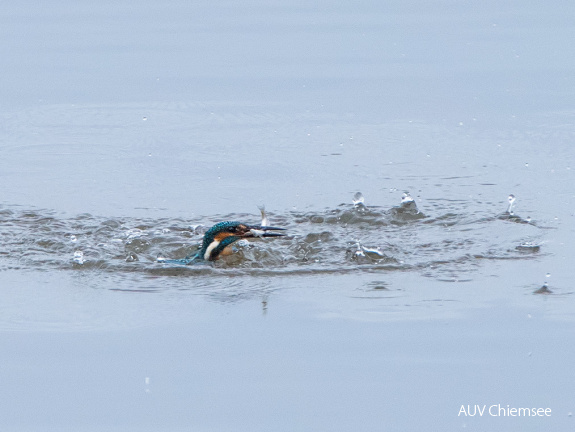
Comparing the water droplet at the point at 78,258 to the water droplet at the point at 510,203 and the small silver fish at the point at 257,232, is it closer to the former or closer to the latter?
the small silver fish at the point at 257,232

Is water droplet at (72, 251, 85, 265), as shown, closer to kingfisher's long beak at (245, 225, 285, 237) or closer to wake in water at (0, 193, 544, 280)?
wake in water at (0, 193, 544, 280)

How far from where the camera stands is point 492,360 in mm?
5715

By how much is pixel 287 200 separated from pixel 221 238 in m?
1.48

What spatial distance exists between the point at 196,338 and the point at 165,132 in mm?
5358

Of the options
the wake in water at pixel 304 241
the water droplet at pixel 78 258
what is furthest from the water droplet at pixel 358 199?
the water droplet at pixel 78 258

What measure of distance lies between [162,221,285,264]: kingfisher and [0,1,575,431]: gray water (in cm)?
11

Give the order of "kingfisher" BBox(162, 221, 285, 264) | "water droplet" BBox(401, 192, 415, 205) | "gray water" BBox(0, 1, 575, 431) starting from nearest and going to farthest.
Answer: "gray water" BBox(0, 1, 575, 431) → "kingfisher" BBox(162, 221, 285, 264) → "water droplet" BBox(401, 192, 415, 205)

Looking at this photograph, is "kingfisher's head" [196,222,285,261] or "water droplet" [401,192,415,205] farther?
"water droplet" [401,192,415,205]

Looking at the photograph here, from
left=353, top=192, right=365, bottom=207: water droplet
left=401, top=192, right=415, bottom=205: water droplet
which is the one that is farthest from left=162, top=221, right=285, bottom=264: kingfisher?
left=401, top=192, right=415, bottom=205: water droplet

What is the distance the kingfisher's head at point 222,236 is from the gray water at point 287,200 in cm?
12

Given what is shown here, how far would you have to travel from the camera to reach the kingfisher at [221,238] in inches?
312

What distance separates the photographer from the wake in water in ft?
25.4

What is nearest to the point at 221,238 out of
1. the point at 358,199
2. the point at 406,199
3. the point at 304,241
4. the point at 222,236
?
the point at 222,236

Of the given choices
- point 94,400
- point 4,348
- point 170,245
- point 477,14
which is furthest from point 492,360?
point 477,14
